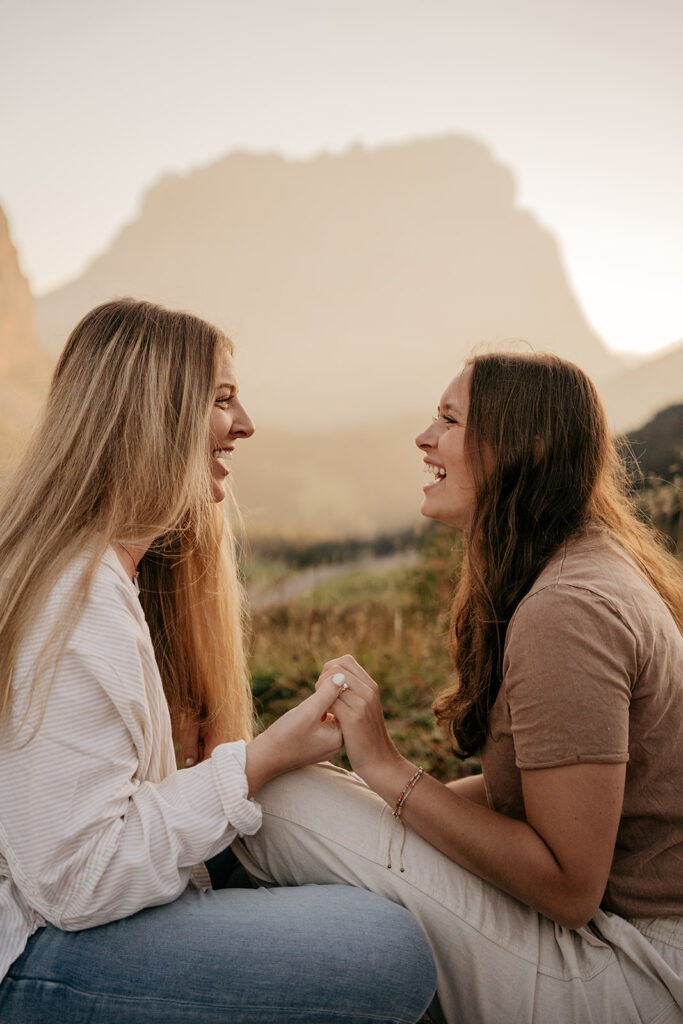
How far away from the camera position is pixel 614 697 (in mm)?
1629

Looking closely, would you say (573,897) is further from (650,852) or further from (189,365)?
(189,365)

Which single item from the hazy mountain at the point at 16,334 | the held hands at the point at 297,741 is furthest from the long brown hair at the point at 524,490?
the hazy mountain at the point at 16,334

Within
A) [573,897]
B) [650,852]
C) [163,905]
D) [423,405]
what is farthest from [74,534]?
[423,405]

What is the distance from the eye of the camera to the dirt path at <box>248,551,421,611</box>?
275 inches

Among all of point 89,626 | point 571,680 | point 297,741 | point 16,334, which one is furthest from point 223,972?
point 16,334

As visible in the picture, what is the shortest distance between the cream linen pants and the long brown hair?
0.44 metres

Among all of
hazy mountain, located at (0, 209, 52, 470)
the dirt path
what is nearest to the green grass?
the dirt path

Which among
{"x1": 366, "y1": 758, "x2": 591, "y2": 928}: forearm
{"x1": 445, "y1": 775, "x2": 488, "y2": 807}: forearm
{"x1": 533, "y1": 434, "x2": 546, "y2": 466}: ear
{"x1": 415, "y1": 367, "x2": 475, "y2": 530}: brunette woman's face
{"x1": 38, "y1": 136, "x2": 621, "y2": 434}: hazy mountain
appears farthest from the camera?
{"x1": 38, "y1": 136, "x2": 621, "y2": 434}: hazy mountain

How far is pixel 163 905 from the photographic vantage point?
1717 millimetres

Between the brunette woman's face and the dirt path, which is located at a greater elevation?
the brunette woman's face

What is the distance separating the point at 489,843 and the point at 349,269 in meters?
13.2

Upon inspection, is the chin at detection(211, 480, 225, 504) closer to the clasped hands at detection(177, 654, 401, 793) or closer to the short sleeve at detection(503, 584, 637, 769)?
the clasped hands at detection(177, 654, 401, 793)

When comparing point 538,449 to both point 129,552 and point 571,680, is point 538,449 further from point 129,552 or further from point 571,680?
point 129,552

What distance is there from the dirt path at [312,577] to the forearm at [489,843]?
4.66 metres
